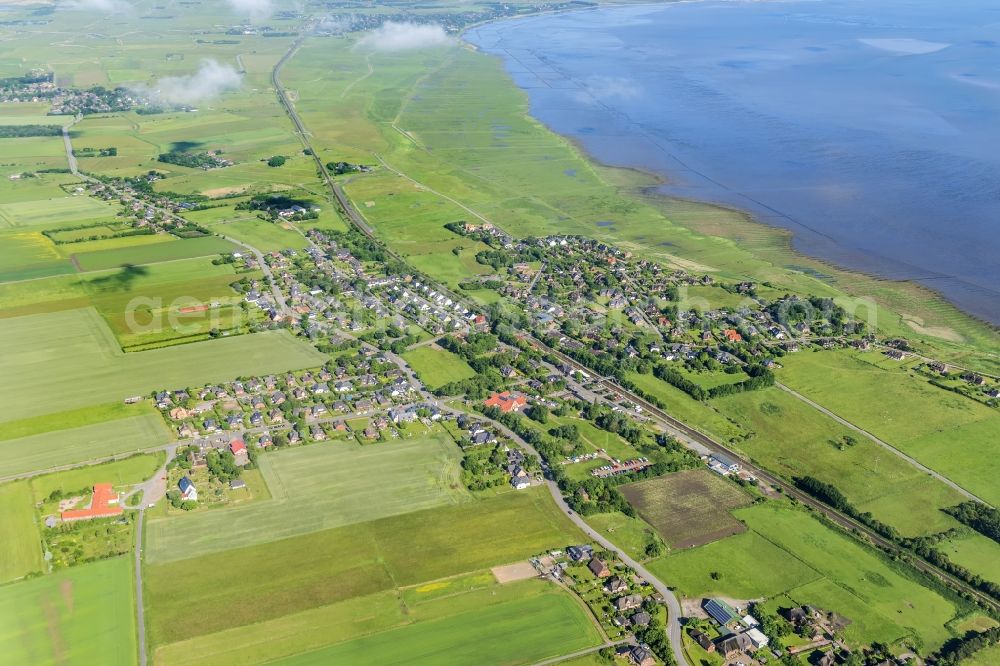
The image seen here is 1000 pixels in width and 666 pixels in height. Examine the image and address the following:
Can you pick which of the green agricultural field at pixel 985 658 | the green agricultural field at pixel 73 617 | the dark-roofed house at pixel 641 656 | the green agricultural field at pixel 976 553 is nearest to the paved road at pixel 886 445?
the green agricultural field at pixel 976 553

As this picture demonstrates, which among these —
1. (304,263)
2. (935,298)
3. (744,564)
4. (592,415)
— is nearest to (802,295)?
(935,298)

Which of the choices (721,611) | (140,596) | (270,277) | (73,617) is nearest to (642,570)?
(721,611)

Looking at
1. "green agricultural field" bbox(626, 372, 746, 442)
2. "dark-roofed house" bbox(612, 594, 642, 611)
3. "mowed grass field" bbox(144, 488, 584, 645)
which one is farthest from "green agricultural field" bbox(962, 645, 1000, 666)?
"green agricultural field" bbox(626, 372, 746, 442)

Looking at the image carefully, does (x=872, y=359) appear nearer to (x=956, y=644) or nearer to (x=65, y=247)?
(x=956, y=644)

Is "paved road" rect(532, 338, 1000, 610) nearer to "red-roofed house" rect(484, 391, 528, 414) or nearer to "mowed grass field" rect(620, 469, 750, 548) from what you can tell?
"mowed grass field" rect(620, 469, 750, 548)

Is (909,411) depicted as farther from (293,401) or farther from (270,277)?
(270,277)
